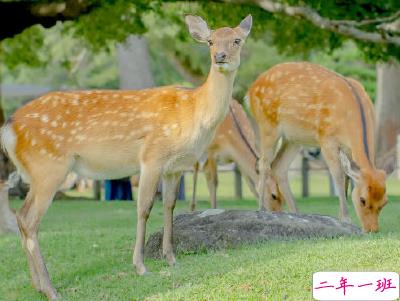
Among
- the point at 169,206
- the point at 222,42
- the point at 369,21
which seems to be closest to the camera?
the point at 222,42

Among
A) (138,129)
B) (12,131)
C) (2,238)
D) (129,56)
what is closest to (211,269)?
(138,129)

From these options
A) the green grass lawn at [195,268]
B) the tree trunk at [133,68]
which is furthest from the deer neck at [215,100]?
the tree trunk at [133,68]

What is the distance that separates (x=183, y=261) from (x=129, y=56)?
61.4 ft

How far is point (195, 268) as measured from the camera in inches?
339

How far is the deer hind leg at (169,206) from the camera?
29.9 feet

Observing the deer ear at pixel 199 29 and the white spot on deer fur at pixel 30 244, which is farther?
the deer ear at pixel 199 29

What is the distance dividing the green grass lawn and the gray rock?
20cm

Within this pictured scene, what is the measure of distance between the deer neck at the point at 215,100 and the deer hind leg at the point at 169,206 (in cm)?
55

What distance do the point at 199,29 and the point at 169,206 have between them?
147cm

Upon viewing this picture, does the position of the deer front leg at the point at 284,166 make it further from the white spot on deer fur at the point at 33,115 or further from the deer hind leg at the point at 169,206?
the white spot on deer fur at the point at 33,115

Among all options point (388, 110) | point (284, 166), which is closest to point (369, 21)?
point (284, 166)

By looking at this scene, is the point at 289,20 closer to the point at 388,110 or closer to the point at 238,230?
the point at 238,230

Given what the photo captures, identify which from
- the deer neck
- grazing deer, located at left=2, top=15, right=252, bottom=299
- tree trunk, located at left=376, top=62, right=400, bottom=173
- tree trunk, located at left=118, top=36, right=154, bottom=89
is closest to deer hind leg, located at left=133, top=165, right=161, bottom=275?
grazing deer, located at left=2, top=15, right=252, bottom=299

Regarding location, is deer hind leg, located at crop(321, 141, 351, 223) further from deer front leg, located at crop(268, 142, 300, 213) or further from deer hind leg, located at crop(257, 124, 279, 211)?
deer front leg, located at crop(268, 142, 300, 213)
